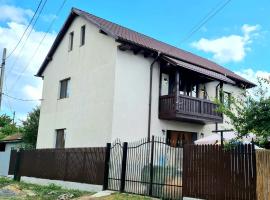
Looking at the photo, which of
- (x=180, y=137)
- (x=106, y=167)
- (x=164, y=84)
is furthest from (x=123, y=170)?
(x=164, y=84)

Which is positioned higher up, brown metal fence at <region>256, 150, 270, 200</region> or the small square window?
the small square window

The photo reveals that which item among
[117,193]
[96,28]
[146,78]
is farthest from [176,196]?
[96,28]

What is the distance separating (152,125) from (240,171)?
9.37 meters

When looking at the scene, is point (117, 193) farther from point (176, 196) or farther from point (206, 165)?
point (206, 165)

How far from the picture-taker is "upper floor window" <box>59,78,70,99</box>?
884 inches

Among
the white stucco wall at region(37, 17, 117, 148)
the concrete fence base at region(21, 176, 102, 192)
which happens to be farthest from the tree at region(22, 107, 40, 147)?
the concrete fence base at region(21, 176, 102, 192)

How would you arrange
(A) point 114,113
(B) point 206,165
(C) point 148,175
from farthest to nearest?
(A) point 114,113, (C) point 148,175, (B) point 206,165

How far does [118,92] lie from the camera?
1820 centimetres

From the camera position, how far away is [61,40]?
2388 centimetres

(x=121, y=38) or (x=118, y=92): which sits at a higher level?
(x=121, y=38)

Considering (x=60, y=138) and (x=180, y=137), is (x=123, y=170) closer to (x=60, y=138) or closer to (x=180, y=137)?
(x=180, y=137)

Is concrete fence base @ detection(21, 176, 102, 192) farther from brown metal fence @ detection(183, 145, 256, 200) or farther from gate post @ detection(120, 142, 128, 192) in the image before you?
brown metal fence @ detection(183, 145, 256, 200)

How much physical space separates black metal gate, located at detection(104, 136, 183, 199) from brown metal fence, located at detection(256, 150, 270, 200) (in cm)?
281

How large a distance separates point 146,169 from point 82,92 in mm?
8617
